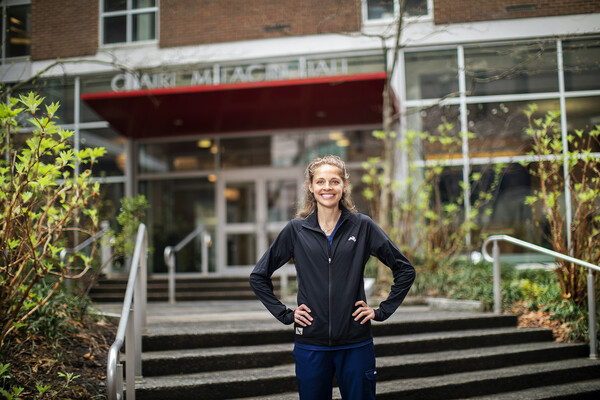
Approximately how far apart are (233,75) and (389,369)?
7107mm

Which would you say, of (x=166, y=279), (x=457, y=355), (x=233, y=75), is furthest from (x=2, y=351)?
(x=233, y=75)

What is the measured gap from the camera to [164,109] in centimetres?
951

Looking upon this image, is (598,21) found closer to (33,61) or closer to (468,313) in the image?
(468,313)

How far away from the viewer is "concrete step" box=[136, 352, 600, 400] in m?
4.01

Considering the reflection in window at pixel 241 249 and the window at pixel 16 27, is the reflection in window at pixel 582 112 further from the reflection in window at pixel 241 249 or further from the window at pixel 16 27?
the window at pixel 16 27

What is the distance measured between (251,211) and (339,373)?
8746mm

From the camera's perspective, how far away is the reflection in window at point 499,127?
9469 millimetres

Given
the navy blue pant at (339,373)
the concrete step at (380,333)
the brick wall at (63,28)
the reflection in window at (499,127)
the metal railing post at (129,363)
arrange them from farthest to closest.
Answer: the reflection in window at (499,127)
the brick wall at (63,28)
the concrete step at (380,333)
the metal railing post at (129,363)
the navy blue pant at (339,373)

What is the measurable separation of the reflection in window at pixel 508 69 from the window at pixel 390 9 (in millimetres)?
1328

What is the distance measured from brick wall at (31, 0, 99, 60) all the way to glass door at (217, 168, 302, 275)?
3.99m

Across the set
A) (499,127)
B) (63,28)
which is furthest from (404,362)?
(63,28)

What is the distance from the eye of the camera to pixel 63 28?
7938mm

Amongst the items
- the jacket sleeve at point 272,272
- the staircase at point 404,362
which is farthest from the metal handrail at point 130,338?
the jacket sleeve at point 272,272

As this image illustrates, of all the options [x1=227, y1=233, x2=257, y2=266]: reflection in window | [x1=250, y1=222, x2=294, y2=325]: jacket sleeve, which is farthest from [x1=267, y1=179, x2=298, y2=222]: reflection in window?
[x1=250, y1=222, x2=294, y2=325]: jacket sleeve
